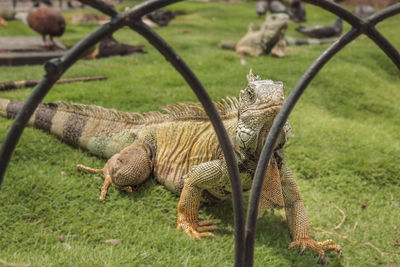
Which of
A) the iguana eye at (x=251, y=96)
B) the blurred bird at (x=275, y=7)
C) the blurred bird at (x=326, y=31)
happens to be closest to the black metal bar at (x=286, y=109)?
the iguana eye at (x=251, y=96)

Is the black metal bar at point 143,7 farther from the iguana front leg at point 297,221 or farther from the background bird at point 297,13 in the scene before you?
the background bird at point 297,13

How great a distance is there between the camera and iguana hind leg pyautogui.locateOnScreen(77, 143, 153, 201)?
270 cm

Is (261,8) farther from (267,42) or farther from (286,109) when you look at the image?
(286,109)

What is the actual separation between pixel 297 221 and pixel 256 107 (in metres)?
0.91

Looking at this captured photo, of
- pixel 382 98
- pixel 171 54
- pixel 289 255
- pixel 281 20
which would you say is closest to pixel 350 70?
pixel 382 98

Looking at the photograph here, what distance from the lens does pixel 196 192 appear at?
2496 mm

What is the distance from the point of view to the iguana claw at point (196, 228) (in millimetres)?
2404

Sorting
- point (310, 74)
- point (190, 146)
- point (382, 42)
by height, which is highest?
point (382, 42)

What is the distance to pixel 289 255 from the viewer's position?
229 centimetres

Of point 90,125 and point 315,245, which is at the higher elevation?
point 90,125

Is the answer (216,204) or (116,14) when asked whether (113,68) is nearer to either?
(216,204)

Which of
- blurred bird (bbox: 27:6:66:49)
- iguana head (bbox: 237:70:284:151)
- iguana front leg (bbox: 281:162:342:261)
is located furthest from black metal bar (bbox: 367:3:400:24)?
blurred bird (bbox: 27:6:66:49)

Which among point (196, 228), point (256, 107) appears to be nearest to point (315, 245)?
point (196, 228)

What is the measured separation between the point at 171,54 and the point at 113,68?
5261 mm
